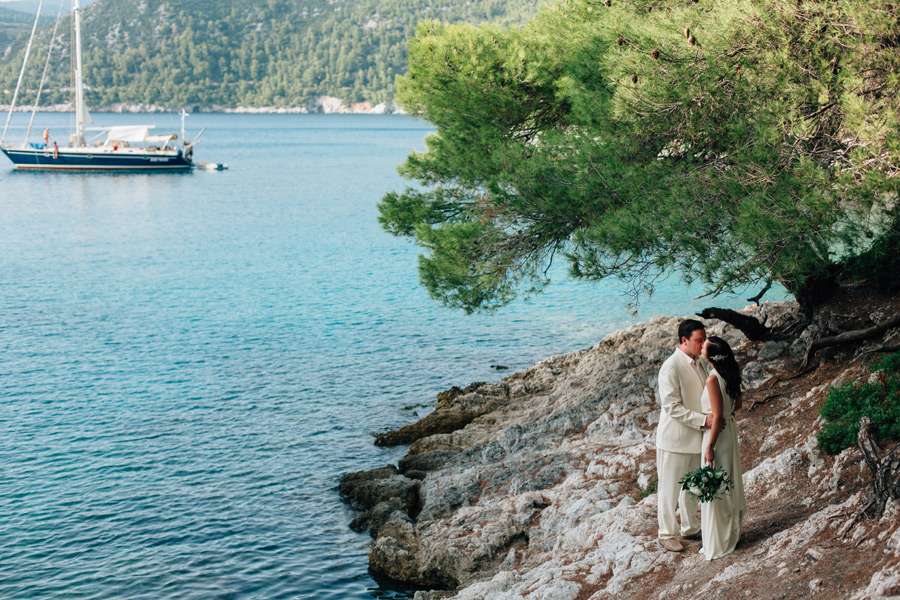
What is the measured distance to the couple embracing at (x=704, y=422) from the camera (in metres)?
7.69

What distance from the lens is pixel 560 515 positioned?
11.5 meters

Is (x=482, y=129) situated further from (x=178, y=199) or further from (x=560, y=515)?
(x=178, y=199)

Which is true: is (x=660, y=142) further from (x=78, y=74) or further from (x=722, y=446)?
(x=78, y=74)

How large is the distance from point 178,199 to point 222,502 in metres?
54.4

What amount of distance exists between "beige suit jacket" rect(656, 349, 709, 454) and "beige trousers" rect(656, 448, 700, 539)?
12 cm

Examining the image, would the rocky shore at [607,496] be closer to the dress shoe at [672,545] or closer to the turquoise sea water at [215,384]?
the dress shoe at [672,545]

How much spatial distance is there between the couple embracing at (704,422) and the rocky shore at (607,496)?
0.38 meters

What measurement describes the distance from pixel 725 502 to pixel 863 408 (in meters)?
2.70

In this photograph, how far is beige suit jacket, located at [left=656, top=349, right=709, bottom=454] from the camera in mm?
7832

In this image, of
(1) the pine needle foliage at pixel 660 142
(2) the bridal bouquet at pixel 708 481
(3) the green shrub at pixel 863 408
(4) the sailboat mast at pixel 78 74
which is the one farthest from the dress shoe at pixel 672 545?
(4) the sailboat mast at pixel 78 74

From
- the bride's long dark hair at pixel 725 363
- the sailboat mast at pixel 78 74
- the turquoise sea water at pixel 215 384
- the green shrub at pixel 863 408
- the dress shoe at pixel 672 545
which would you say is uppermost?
the sailboat mast at pixel 78 74

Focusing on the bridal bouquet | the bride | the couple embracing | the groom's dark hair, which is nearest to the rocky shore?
the bride

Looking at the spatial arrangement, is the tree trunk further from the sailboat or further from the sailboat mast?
the sailboat

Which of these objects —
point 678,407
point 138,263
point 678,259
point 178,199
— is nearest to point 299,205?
point 178,199
